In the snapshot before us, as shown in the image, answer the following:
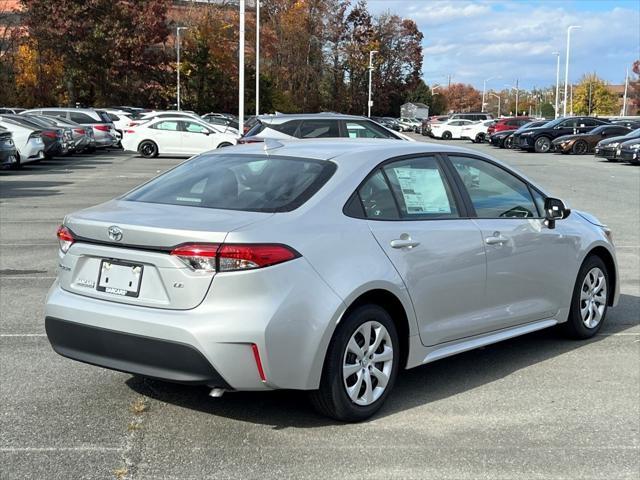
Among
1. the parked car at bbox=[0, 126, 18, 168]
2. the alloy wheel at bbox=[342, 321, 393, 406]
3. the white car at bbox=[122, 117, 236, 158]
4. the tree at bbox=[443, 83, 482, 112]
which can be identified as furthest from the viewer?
the tree at bbox=[443, 83, 482, 112]

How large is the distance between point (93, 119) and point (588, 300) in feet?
94.9

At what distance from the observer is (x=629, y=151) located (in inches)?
1112

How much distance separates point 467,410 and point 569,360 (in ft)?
4.70

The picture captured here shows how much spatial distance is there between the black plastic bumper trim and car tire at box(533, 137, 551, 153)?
3528 centimetres

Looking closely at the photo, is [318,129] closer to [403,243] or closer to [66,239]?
[403,243]

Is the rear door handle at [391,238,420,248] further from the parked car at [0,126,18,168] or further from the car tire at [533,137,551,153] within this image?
the car tire at [533,137,551,153]

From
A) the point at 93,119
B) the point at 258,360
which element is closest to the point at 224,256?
the point at 258,360

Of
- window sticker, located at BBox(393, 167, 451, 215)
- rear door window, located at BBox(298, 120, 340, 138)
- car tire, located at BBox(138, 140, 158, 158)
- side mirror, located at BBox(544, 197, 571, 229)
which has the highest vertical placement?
rear door window, located at BBox(298, 120, 340, 138)

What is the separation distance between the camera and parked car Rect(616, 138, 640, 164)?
91.5 ft

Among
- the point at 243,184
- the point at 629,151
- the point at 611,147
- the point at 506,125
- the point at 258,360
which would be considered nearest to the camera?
the point at 258,360

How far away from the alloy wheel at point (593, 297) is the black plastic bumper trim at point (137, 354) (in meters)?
3.36

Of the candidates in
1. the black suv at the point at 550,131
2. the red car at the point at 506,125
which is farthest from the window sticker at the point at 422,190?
the red car at the point at 506,125

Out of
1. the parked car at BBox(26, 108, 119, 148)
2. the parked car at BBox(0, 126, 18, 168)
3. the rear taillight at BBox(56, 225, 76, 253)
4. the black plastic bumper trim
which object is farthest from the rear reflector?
the parked car at BBox(26, 108, 119, 148)

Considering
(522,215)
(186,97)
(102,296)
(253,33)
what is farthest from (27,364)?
(253,33)
